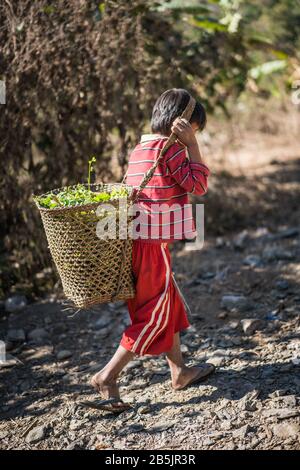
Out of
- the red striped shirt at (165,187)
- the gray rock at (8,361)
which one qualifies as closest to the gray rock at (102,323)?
the gray rock at (8,361)

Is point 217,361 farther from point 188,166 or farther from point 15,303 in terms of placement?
point 15,303

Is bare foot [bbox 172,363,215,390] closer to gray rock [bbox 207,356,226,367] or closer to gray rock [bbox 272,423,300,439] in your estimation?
gray rock [bbox 207,356,226,367]

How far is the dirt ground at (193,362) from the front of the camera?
2713 millimetres

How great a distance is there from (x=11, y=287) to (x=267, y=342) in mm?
2104

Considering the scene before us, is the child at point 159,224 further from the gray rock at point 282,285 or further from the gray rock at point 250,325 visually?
the gray rock at point 282,285

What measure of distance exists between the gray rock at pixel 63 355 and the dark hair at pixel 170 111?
5.42 feet

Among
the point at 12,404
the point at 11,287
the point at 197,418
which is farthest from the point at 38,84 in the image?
the point at 197,418

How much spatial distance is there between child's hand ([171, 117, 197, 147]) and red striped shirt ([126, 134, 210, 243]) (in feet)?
0.26

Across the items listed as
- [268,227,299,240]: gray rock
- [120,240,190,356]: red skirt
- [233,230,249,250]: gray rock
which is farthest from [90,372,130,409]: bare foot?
[268,227,299,240]: gray rock

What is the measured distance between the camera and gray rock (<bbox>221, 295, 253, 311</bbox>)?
3.88 metres

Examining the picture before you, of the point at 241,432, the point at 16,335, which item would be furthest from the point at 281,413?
the point at 16,335

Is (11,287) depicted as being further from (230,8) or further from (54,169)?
(230,8)

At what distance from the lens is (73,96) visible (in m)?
4.18

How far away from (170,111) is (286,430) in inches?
63.5
